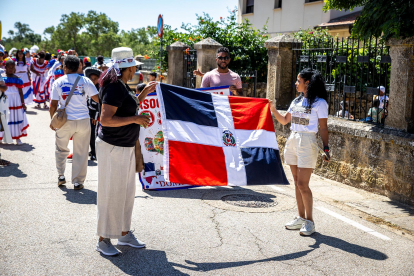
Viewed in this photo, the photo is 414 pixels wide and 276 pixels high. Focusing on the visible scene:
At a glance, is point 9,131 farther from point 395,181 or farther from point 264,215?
point 395,181

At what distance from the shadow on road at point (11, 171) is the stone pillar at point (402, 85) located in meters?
6.39

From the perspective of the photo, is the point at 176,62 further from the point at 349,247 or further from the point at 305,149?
the point at 349,247

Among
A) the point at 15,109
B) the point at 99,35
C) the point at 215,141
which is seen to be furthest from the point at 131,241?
the point at 99,35

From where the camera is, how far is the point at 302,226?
5289 millimetres

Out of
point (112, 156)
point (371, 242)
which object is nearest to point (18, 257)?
point (112, 156)

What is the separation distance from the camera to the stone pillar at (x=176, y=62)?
1491cm

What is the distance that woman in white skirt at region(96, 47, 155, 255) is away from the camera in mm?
4324

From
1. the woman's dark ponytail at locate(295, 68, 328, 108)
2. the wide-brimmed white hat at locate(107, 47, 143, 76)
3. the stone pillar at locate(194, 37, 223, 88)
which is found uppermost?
the stone pillar at locate(194, 37, 223, 88)

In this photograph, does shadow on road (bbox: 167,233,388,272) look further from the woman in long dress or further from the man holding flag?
the woman in long dress

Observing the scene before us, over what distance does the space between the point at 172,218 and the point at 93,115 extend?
4.00 meters

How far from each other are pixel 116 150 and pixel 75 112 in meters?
2.81

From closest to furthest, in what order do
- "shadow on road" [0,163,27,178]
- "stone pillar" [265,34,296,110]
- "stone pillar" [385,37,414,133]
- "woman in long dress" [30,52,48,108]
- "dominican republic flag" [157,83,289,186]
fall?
"dominican republic flag" [157,83,289,186]
"stone pillar" [385,37,414,133]
"shadow on road" [0,163,27,178]
"stone pillar" [265,34,296,110]
"woman in long dress" [30,52,48,108]

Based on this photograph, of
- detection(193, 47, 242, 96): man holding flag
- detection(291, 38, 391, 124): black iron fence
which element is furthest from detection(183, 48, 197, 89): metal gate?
detection(193, 47, 242, 96): man holding flag

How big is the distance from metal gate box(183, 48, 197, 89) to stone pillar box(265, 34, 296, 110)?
4.35 m
